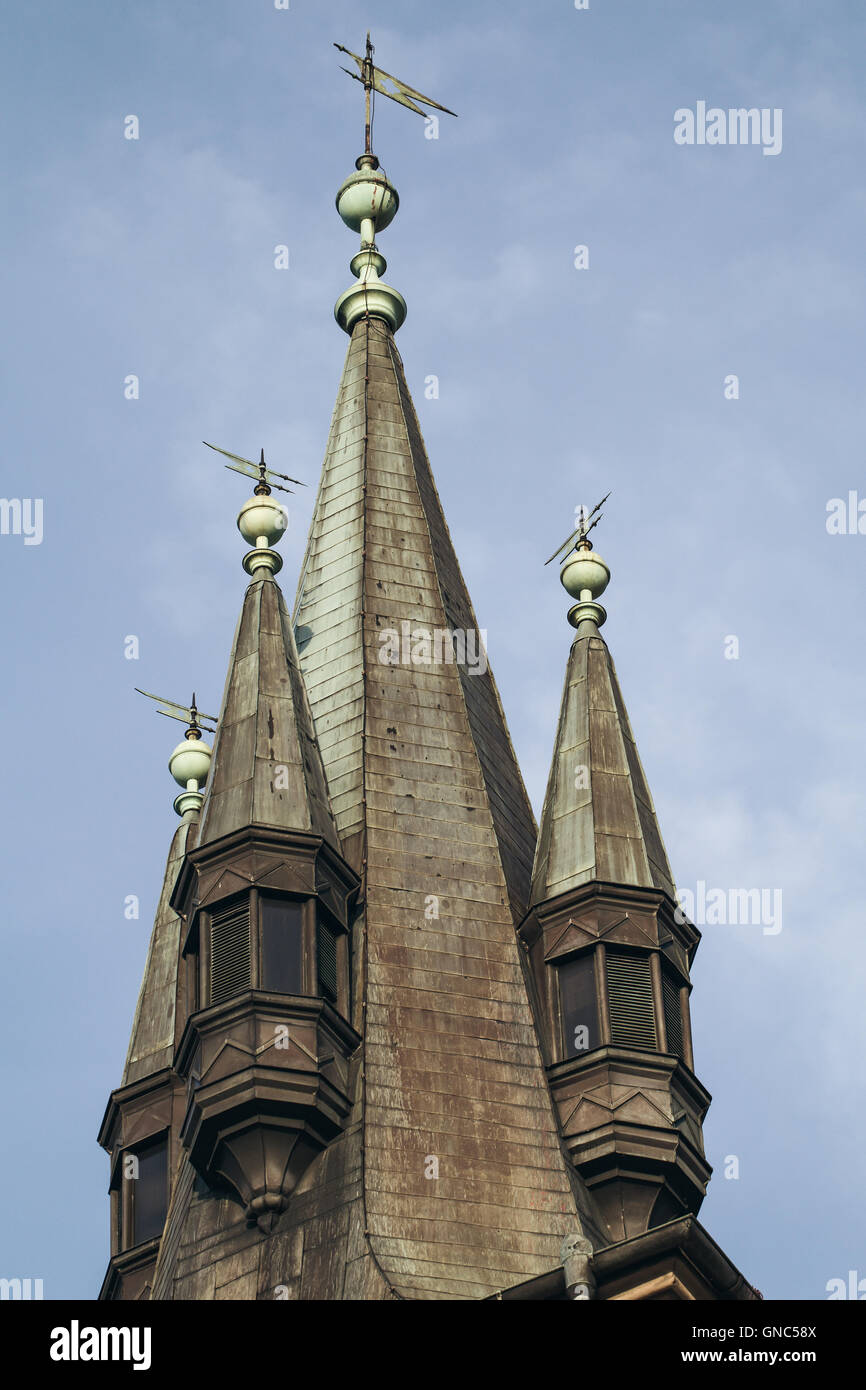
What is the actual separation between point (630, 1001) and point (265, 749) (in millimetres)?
6149

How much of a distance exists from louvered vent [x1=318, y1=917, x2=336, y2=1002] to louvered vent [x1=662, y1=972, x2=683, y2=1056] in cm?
459

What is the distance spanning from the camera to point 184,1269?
50500 millimetres

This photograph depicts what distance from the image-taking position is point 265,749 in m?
53.8

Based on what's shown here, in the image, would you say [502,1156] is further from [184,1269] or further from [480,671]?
[480,671]

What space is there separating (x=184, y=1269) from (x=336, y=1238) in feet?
8.89

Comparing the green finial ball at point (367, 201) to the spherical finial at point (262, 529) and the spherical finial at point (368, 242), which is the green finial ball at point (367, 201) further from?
the spherical finial at point (262, 529)

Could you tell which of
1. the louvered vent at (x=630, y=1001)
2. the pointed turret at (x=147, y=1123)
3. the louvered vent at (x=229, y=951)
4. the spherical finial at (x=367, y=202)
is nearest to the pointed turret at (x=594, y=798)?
the louvered vent at (x=630, y=1001)

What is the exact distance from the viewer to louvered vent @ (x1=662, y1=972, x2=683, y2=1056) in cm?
5294

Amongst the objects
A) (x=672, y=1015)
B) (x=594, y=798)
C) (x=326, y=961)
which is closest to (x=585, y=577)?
(x=594, y=798)

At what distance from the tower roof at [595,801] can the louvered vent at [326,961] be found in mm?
3215

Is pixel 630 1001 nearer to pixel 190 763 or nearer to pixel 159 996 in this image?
pixel 159 996

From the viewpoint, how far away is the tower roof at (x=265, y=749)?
5316 centimetres
